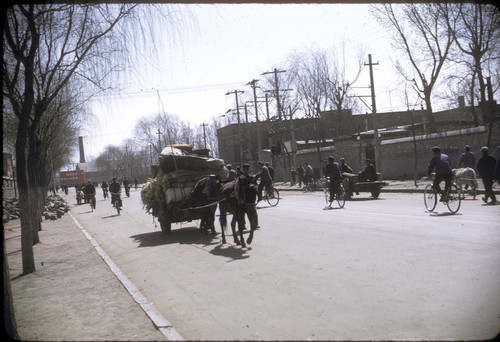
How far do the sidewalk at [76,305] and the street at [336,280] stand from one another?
427mm

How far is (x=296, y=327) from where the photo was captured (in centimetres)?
470

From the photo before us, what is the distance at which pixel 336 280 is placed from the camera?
21.0ft

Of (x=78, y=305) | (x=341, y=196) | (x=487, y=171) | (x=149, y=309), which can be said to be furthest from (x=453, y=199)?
(x=78, y=305)

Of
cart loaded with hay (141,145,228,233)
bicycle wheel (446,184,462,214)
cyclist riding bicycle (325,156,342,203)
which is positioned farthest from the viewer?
cyclist riding bicycle (325,156,342,203)

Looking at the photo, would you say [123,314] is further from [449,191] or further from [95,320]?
[449,191]

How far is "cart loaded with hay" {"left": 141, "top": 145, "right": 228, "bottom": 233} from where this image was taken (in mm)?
12891

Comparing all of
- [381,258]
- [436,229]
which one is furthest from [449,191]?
[381,258]

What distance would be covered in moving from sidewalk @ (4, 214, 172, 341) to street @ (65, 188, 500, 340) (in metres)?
0.43

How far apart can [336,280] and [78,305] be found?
3810 millimetres

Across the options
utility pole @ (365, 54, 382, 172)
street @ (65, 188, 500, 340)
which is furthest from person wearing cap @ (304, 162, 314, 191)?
street @ (65, 188, 500, 340)

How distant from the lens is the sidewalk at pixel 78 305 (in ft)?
17.1

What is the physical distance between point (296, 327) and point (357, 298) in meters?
1.14

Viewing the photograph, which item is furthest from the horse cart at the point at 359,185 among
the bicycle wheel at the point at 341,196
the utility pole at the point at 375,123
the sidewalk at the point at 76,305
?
the sidewalk at the point at 76,305

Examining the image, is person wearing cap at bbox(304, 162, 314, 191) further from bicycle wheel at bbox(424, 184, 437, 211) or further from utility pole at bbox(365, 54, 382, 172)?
bicycle wheel at bbox(424, 184, 437, 211)
